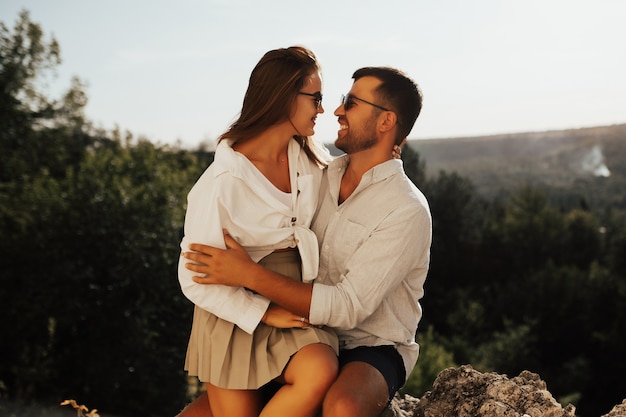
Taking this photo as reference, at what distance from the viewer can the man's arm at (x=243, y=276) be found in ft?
10.2

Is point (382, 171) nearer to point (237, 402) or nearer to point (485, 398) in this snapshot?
point (485, 398)

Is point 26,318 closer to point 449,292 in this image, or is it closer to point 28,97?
→ point 28,97

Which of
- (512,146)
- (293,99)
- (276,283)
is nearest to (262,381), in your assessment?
(276,283)

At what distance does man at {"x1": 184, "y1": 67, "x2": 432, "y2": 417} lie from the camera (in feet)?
10.2

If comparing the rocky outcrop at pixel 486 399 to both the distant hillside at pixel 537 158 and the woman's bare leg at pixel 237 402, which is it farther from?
the distant hillside at pixel 537 158

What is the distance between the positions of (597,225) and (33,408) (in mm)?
21718

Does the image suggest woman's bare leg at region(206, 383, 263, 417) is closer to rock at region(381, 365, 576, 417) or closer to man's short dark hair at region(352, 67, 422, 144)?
rock at region(381, 365, 576, 417)

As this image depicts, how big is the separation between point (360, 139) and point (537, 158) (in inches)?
1283

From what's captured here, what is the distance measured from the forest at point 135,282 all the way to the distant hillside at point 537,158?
3.42 metres

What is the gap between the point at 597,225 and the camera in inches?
1196

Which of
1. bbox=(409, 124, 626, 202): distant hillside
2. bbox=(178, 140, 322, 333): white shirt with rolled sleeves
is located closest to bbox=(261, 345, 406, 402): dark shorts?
bbox=(178, 140, 322, 333): white shirt with rolled sleeves

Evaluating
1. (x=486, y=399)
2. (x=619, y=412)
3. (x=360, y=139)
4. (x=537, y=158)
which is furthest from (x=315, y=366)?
(x=537, y=158)

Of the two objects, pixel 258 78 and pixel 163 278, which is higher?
pixel 258 78

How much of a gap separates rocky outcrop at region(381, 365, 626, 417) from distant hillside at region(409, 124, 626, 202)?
2965 cm
